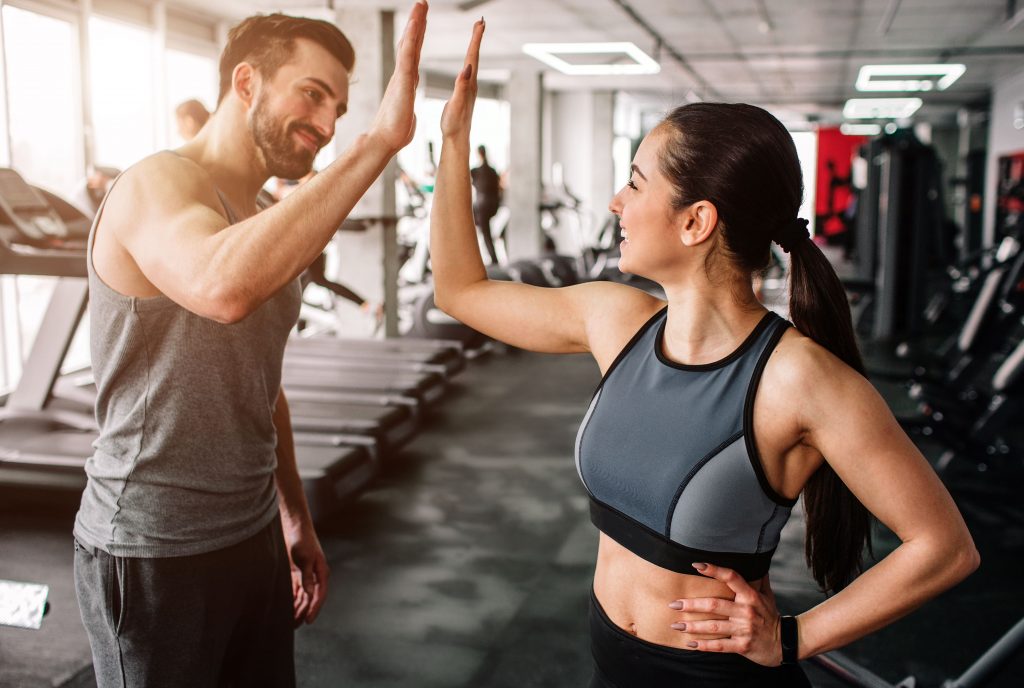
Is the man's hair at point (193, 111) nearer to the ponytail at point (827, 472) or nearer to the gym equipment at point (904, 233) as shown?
the ponytail at point (827, 472)

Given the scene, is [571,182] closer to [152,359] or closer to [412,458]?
[412,458]

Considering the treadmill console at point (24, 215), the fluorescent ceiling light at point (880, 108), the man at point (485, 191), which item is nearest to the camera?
the treadmill console at point (24, 215)

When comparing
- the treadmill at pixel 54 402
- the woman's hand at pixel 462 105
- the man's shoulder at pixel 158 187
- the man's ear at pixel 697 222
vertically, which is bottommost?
the treadmill at pixel 54 402

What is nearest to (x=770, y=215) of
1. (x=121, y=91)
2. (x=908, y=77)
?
(x=121, y=91)

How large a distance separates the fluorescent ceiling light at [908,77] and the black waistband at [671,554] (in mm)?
10875

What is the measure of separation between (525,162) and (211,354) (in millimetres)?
9855

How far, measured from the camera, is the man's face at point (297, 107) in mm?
1308

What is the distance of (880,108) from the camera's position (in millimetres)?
15820

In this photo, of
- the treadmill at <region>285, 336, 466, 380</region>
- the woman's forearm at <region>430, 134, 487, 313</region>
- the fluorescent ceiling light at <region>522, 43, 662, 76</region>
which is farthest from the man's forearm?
the fluorescent ceiling light at <region>522, 43, 662, 76</region>

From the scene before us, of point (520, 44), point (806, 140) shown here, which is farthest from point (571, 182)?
point (806, 140)

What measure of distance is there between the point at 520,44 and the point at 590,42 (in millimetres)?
763

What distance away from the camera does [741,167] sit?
111 cm

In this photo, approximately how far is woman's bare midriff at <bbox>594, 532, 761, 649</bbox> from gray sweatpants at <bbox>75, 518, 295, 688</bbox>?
56cm

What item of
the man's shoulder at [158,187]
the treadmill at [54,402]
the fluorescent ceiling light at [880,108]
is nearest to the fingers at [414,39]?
the man's shoulder at [158,187]
